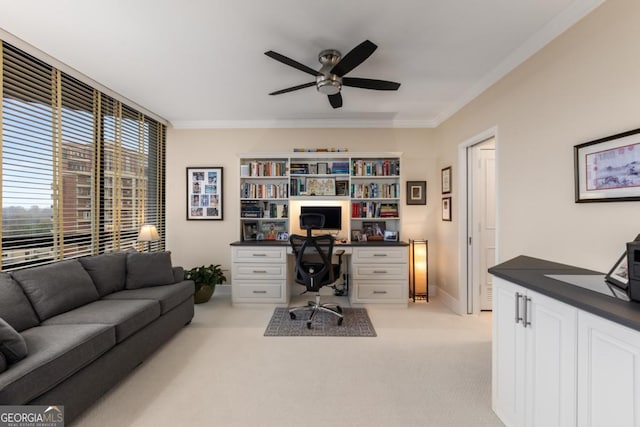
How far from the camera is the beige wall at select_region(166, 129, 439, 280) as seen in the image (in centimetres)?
425

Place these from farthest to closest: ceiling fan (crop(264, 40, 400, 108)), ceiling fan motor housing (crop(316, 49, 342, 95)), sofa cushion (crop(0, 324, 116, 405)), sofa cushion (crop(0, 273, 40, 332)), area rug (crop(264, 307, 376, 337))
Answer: area rug (crop(264, 307, 376, 337)), ceiling fan motor housing (crop(316, 49, 342, 95)), ceiling fan (crop(264, 40, 400, 108)), sofa cushion (crop(0, 273, 40, 332)), sofa cushion (crop(0, 324, 116, 405))

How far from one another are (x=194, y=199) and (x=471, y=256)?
395cm

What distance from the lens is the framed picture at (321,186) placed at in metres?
4.15

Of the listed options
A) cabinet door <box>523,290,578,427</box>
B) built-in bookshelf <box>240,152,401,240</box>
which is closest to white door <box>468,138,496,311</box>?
built-in bookshelf <box>240,152,401,240</box>

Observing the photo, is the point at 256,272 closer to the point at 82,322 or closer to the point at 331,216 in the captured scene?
the point at 331,216

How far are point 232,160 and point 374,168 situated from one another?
2.16 m

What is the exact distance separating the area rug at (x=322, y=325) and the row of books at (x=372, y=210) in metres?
1.37

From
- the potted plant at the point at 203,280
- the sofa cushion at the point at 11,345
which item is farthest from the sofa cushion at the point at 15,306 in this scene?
the potted plant at the point at 203,280

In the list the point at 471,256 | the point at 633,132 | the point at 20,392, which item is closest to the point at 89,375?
the point at 20,392

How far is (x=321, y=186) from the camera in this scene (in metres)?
4.18

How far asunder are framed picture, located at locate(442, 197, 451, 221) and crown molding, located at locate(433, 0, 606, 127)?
1256mm

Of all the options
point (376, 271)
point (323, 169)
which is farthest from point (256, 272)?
point (323, 169)

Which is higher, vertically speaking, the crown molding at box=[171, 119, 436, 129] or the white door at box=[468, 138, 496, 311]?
the crown molding at box=[171, 119, 436, 129]

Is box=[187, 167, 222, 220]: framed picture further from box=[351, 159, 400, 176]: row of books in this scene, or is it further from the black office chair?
box=[351, 159, 400, 176]: row of books
